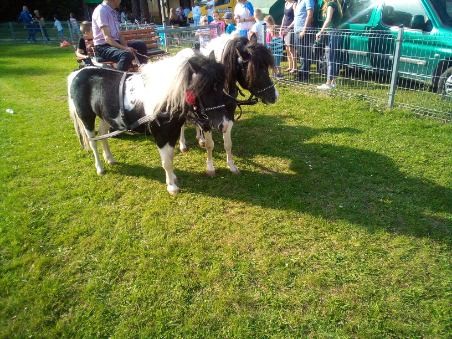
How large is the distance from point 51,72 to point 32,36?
12674 mm

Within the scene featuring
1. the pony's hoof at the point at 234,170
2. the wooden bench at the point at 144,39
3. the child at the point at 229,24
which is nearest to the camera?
the pony's hoof at the point at 234,170

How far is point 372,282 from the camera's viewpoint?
2885 millimetres

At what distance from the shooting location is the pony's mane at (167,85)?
3.32 metres

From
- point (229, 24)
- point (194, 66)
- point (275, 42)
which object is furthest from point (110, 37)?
point (229, 24)

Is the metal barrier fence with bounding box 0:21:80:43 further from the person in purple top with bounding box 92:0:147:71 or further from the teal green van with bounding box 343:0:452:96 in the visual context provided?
the teal green van with bounding box 343:0:452:96

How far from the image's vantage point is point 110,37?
16.8ft

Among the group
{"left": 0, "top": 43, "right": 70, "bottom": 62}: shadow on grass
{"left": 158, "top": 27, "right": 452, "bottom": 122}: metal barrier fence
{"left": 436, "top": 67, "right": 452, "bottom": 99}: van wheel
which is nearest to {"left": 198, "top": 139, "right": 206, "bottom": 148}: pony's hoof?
{"left": 158, "top": 27, "right": 452, "bottom": 122}: metal barrier fence

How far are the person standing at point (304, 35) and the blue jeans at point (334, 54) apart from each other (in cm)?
57

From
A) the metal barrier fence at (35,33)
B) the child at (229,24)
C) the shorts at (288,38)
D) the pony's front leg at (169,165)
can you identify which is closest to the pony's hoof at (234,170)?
the pony's front leg at (169,165)

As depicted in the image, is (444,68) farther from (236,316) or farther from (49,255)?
(49,255)

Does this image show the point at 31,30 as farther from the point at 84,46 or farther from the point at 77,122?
the point at 77,122

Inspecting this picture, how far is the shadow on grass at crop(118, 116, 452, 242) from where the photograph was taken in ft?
12.0

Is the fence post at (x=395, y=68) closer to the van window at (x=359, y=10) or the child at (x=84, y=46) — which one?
the van window at (x=359, y=10)

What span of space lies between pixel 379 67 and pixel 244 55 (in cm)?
450
